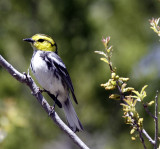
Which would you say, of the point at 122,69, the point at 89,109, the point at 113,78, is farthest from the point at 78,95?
the point at 113,78

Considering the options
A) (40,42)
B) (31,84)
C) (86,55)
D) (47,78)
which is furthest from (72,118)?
(86,55)

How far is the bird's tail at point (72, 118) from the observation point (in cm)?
300

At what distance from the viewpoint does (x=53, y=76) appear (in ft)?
10.6

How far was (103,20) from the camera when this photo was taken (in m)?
4.98

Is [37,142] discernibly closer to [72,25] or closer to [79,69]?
[79,69]

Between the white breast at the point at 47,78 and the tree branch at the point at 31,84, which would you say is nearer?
the tree branch at the point at 31,84

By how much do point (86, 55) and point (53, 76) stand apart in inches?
67.5

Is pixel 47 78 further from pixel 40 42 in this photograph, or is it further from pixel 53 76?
pixel 40 42

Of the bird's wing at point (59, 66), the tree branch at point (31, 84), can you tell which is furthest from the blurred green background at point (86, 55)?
the tree branch at point (31, 84)

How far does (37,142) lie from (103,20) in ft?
6.24

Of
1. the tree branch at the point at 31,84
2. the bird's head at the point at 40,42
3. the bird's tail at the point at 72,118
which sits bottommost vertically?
the tree branch at the point at 31,84

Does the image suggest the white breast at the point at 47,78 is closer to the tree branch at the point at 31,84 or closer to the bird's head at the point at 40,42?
the bird's head at the point at 40,42

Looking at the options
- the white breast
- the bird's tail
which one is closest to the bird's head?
the white breast

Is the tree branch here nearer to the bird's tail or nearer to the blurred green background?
the bird's tail
